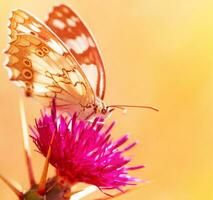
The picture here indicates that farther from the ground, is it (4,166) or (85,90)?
(85,90)

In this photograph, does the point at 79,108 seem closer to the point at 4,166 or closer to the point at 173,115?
the point at 4,166

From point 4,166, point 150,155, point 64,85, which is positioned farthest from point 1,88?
point 64,85

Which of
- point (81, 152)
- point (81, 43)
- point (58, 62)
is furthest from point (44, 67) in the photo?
point (81, 152)

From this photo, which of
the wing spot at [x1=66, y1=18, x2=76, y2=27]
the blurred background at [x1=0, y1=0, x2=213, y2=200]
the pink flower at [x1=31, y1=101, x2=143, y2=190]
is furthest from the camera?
the blurred background at [x1=0, y1=0, x2=213, y2=200]

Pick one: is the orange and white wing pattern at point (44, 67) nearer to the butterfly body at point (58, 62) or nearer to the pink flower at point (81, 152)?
the butterfly body at point (58, 62)

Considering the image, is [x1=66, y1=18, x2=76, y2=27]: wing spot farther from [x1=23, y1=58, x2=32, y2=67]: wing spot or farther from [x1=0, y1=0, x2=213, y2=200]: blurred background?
[x1=0, y1=0, x2=213, y2=200]: blurred background

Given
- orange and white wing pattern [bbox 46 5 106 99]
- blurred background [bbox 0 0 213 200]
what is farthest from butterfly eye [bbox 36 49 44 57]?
blurred background [bbox 0 0 213 200]

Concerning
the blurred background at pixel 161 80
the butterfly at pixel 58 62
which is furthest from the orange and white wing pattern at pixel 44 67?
the blurred background at pixel 161 80

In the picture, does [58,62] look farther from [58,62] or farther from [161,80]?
[161,80]
